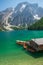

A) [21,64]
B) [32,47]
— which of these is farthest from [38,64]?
[32,47]

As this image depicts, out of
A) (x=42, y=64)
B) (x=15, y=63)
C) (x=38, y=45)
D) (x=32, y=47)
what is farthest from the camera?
(x=32, y=47)

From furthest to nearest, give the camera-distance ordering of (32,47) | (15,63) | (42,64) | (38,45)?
1. (32,47)
2. (38,45)
3. (15,63)
4. (42,64)

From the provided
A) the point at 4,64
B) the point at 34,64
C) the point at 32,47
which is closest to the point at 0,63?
the point at 4,64

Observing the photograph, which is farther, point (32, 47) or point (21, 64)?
point (32, 47)

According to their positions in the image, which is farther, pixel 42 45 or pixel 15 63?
pixel 42 45

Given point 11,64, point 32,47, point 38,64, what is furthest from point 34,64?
point 32,47

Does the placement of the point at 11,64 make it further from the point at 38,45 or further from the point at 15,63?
the point at 38,45

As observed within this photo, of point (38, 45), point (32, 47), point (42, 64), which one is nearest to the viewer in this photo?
point (42, 64)

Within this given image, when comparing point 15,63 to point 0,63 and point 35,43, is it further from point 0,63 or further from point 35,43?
point 35,43
